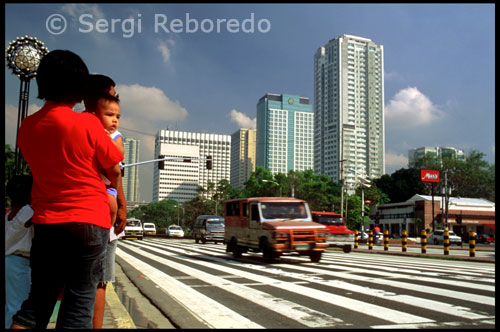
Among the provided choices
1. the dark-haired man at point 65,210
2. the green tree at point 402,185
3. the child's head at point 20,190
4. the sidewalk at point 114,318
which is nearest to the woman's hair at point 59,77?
the dark-haired man at point 65,210

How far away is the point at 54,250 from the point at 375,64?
19360 centimetres

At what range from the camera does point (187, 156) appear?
83.1 meters

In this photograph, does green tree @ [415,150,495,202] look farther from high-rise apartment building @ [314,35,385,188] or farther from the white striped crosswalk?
high-rise apartment building @ [314,35,385,188]

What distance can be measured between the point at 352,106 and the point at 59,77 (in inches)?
7242

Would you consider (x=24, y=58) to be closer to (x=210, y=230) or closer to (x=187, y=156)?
(x=210, y=230)

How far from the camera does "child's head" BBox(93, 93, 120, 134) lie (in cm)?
338

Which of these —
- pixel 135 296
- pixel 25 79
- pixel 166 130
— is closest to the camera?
pixel 135 296

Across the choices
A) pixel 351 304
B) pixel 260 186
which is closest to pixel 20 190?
pixel 351 304

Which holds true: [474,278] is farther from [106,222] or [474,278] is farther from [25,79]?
[25,79]

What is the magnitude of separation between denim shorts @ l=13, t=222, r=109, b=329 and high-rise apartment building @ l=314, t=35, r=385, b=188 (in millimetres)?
174247

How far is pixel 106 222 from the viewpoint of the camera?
2615 millimetres

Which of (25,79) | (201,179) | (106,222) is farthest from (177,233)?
(201,179)

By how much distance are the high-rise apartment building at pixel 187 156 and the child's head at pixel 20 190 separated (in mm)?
45174

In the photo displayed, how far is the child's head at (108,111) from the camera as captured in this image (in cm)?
338
